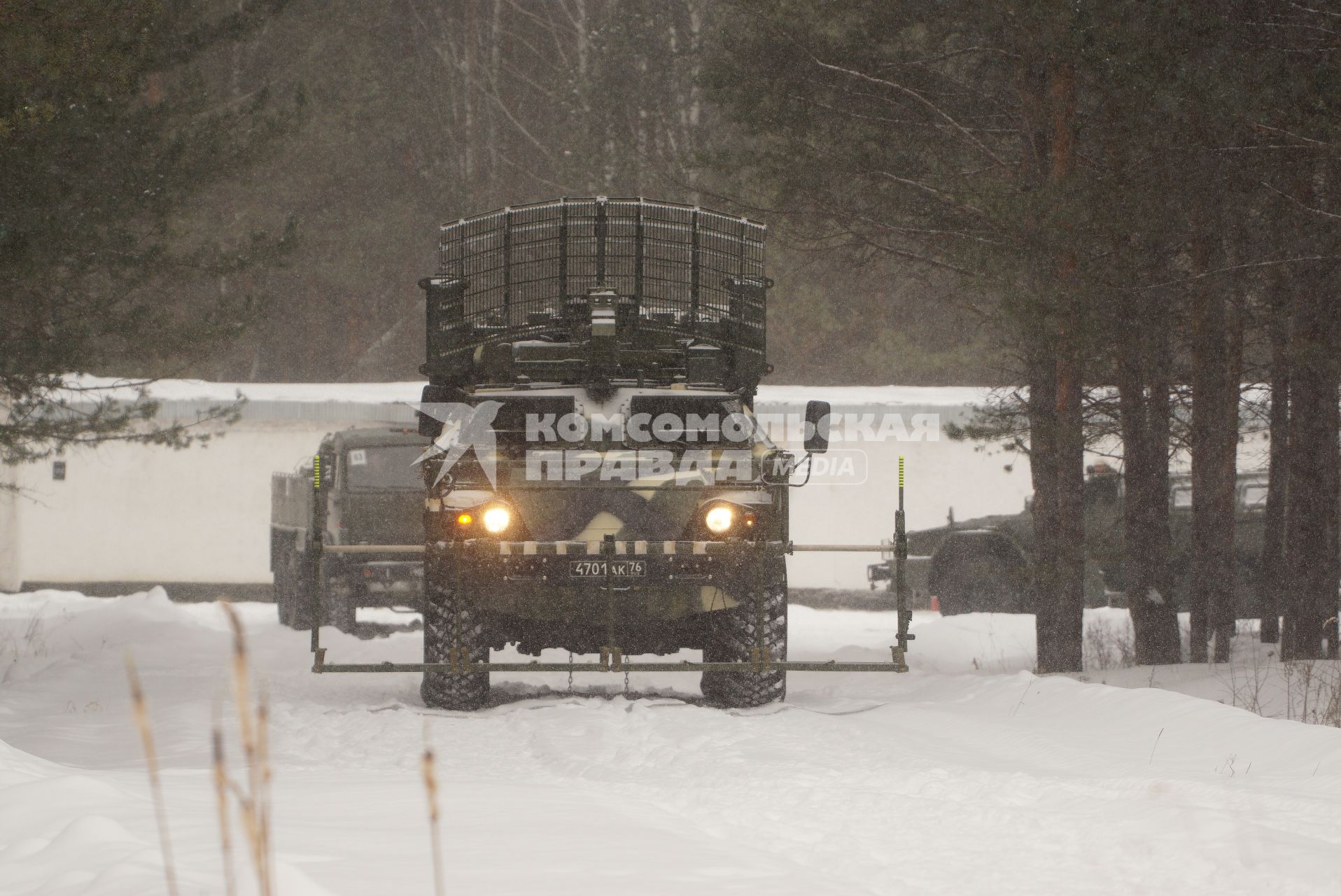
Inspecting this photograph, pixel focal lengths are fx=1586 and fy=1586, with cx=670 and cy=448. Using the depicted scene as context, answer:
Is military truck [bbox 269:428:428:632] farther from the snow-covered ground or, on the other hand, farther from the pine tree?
the snow-covered ground

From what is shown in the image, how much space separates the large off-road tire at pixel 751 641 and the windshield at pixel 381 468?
7267mm

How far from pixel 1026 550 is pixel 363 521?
773cm

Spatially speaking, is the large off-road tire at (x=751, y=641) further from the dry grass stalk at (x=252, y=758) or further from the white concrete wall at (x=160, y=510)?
the white concrete wall at (x=160, y=510)

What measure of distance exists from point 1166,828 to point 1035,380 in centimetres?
873

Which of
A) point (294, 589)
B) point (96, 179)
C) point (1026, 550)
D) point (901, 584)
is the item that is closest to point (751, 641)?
point (901, 584)

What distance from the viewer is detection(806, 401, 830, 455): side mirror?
10.1m

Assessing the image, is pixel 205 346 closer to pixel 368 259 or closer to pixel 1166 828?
A: pixel 1166 828

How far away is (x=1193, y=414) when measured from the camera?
14.7 m

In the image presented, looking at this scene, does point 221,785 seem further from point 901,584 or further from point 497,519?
point 901,584

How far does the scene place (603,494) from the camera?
33.2ft

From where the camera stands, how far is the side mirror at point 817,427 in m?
10.1

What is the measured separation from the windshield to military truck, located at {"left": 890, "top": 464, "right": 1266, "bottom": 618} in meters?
5.96

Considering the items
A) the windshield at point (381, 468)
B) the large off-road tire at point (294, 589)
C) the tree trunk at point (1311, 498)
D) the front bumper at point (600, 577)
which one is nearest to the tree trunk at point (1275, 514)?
the tree trunk at point (1311, 498)

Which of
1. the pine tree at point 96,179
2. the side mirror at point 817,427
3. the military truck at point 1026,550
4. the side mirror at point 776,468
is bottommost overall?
the military truck at point 1026,550
